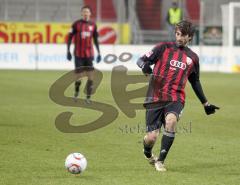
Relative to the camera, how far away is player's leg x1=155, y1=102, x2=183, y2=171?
30.5 ft

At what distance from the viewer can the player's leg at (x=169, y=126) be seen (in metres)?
9.28

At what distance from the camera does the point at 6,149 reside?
36.0ft

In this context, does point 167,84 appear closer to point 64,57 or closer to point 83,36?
point 83,36

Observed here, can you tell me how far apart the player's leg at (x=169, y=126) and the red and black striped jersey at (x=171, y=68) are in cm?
12

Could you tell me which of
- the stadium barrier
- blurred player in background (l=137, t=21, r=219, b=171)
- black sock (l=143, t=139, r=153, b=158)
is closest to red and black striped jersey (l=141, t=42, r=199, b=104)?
blurred player in background (l=137, t=21, r=219, b=171)

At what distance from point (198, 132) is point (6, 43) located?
63.8 feet

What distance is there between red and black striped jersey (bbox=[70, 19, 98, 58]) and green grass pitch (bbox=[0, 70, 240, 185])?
1.45 meters

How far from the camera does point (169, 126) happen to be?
9.29 metres

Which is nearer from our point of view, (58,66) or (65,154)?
(65,154)

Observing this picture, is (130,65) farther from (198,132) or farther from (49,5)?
(198,132)

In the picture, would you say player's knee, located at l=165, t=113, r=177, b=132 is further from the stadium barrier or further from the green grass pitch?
the stadium barrier

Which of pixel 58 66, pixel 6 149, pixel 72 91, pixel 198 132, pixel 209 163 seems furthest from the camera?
pixel 58 66

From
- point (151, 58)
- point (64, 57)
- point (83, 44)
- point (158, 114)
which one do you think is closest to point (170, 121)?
point (158, 114)

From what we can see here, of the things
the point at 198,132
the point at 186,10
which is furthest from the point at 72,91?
the point at 186,10
